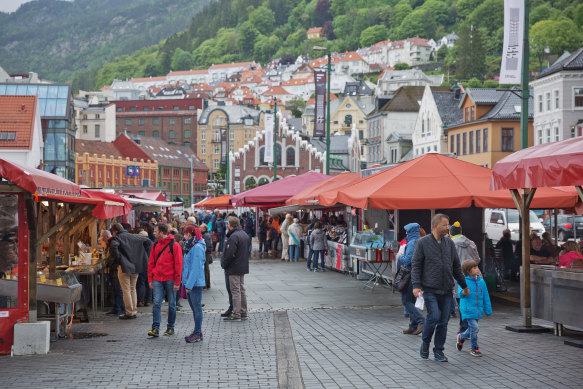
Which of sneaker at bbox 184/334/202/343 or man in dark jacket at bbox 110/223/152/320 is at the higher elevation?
man in dark jacket at bbox 110/223/152/320

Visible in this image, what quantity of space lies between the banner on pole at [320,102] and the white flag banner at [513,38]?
Answer: 18.3m

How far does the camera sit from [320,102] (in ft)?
116

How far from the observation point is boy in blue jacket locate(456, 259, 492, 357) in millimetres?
10469

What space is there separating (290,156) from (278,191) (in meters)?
51.3

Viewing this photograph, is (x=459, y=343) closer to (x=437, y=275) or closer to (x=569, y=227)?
(x=437, y=275)

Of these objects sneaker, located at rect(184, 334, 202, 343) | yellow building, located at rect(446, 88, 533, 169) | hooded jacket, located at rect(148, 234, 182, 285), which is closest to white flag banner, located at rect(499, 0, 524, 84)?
hooded jacket, located at rect(148, 234, 182, 285)

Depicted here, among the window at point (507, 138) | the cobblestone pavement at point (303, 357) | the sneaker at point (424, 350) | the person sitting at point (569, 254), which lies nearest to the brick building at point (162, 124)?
the window at point (507, 138)

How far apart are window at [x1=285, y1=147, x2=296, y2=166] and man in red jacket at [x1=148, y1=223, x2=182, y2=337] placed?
69746mm

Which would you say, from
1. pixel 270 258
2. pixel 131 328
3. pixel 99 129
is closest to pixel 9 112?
pixel 270 258

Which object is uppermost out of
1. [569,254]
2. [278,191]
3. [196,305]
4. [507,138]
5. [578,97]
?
[578,97]

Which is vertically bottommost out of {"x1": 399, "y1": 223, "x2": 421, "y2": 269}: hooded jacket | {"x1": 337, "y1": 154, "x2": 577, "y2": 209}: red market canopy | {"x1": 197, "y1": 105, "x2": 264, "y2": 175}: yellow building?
{"x1": 399, "y1": 223, "x2": 421, "y2": 269}: hooded jacket

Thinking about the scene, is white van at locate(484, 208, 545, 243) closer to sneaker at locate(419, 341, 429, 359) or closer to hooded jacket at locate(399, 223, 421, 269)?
hooded jacket at locate(399, 223, 421, 269)

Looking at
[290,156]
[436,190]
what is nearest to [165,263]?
[436,190]

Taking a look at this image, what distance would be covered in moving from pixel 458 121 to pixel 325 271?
45061 millimetres
